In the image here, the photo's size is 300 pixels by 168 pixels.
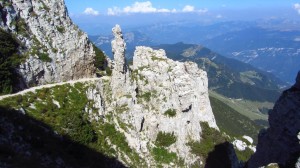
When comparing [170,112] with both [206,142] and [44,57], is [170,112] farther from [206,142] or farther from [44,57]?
[44,57]

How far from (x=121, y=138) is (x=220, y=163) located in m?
34.8

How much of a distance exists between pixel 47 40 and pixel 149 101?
29127 millimetres

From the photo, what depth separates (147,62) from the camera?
99625 millimetres

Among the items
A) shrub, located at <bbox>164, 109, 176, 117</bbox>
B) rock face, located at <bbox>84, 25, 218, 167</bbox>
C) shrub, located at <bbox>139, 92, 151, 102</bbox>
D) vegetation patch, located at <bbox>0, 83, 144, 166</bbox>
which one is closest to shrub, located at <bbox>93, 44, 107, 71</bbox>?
rock face, located at <bbox>84, 25, 218, 167</bbox>

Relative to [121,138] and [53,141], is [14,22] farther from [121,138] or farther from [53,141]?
[121,138]

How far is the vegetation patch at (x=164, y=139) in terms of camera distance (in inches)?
3351

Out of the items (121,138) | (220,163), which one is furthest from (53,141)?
(220,163)

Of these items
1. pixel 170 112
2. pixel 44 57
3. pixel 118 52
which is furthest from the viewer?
pixel 170 112

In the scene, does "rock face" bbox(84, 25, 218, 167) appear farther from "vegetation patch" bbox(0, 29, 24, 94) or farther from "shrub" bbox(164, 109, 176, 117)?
"vegetation patch" bbox(0, 29, 24, 94)

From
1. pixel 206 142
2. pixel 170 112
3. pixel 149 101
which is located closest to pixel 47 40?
pixel 149 101

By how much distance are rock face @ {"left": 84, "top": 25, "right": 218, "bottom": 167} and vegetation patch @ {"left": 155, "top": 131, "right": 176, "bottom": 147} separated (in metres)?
0.71

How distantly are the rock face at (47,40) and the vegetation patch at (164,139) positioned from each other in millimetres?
22594

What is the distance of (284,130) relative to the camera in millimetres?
58188

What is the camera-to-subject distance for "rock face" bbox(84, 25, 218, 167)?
8075cm
